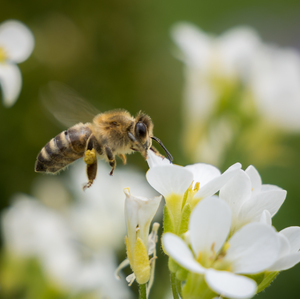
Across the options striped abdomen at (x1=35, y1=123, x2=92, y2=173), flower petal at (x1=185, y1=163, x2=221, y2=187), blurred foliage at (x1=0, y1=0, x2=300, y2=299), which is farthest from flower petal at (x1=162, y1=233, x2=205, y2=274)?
blurred foliage at (x1=0, y1=0, x2=300, y2=299)

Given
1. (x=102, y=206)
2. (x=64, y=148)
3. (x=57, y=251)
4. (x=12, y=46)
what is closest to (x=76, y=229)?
(x=102, y=206)

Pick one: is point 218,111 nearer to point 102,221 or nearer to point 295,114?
point 295,114

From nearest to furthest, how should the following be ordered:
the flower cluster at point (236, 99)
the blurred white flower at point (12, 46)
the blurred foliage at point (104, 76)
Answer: the blurred white flower at point (12, 46) → the flower cluster at point (236, 99) → the blurred foliage at point (104, 76)

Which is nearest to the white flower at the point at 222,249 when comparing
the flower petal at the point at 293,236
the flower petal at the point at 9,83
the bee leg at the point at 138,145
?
the flower petal at the point at 293,236

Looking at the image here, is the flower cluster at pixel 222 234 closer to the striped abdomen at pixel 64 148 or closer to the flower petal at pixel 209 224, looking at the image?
the flower petal at pixel 209 224

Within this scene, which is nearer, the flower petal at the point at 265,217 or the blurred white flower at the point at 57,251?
the flower petal at the point at 265,217

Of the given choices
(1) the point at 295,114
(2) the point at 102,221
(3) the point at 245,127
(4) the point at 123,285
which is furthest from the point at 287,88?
(4) the point at 123,285

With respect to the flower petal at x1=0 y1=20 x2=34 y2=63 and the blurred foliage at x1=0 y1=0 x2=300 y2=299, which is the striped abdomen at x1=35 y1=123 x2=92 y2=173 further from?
the blurred foliage at x1=0 y1=0 x2=300 y2=299
